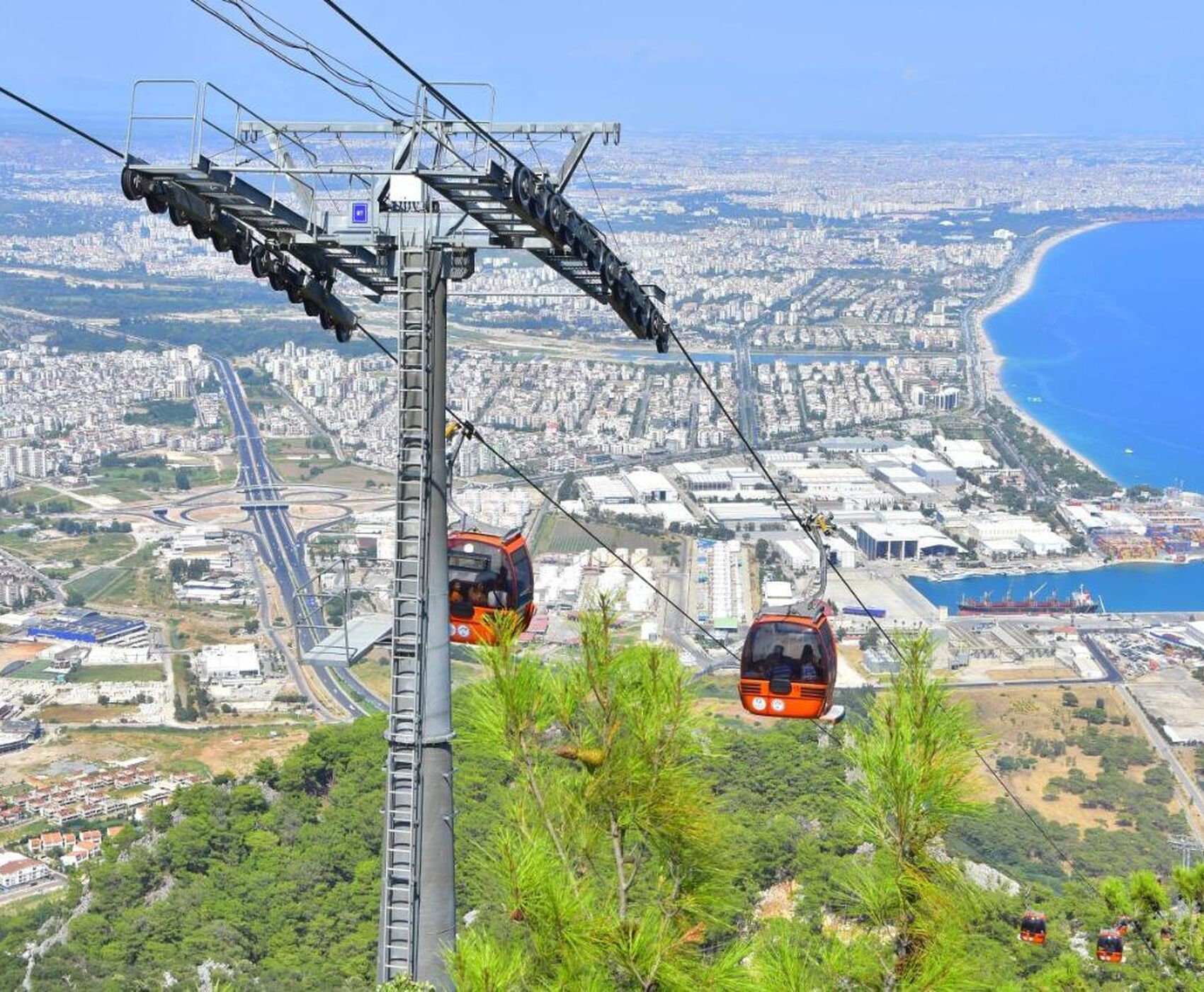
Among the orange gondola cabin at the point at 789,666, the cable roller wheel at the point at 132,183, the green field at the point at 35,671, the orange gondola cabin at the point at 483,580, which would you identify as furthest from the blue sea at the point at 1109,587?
the cable roller wheel at the point at 132,183

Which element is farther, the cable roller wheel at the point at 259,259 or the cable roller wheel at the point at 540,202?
the cable roller wheel at the point at 259,259

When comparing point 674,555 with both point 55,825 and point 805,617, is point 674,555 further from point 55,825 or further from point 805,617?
point 805,617

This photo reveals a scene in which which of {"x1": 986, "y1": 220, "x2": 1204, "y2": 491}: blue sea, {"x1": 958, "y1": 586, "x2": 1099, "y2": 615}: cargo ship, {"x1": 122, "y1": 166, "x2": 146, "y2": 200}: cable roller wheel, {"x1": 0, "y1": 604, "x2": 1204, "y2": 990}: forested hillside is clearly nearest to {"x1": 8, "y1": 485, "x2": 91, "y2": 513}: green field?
{"x1": 958, "y1": 586, "x2": 1099, "y2": 615}: cargo ship

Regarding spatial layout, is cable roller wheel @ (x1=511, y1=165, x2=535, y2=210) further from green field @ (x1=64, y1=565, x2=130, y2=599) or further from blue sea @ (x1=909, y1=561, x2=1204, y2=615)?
green field @ (x1=64, y1=565, x2=130, y2=599)

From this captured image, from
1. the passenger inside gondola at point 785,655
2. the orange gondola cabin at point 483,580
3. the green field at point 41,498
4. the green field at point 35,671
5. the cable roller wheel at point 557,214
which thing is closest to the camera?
the cable roller wheel at point 557,214

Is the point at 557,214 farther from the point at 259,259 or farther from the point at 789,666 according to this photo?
the point at 789,666

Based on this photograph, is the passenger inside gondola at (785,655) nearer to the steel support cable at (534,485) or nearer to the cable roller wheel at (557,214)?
the steel support cable at (534,485)

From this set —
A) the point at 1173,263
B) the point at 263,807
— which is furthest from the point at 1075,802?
the point at 1173,263
